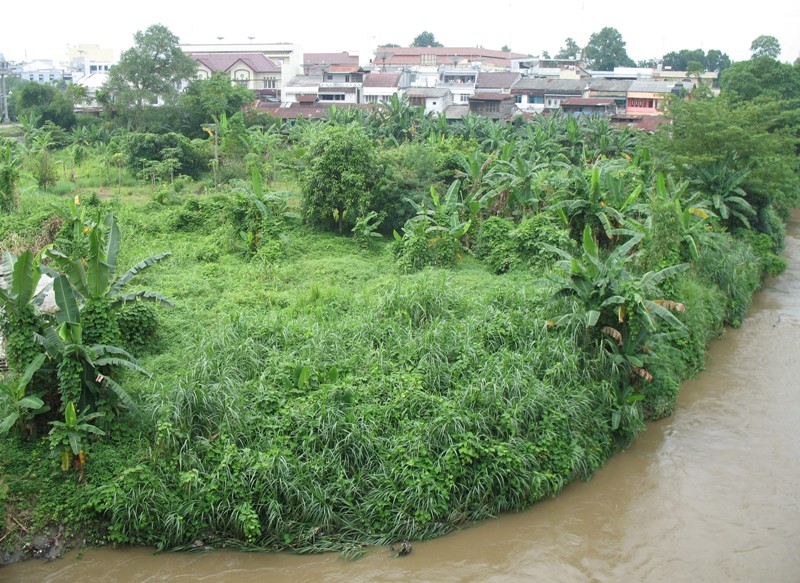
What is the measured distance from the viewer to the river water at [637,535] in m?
6.80

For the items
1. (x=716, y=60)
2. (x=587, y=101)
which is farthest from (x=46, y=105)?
(x=716, y=60)

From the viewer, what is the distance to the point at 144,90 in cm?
2458

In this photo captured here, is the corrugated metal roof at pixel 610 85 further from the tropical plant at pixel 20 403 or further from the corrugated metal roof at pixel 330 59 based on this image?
the tropical plant at pixel 20 403

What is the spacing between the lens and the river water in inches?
268

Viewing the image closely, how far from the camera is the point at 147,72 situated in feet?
80.7

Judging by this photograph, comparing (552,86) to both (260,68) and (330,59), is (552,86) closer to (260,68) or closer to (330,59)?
(260,68)

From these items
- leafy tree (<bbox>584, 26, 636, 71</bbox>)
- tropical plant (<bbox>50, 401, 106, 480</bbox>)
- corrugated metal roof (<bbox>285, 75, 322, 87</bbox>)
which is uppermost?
leafy tree (<bbox>584, 26, 636, 71</bbox>)

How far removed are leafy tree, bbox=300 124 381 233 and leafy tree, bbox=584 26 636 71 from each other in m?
62.1

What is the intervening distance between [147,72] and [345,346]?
19209mm

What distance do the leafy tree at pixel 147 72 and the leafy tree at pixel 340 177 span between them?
12.4 metres

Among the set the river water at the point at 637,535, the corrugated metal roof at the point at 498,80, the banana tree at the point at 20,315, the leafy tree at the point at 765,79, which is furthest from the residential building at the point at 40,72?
the river water at the point at 637,535

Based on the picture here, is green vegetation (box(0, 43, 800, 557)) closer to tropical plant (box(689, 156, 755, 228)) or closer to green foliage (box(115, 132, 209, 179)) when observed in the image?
tropical plant (box(689, 156, 755, 228))

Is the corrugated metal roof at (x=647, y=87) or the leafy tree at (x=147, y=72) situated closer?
the leafy tree at (x=147, y=72)

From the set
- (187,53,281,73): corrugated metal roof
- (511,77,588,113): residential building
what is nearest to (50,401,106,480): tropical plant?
(187,53,281,73): corrugated metal roof
